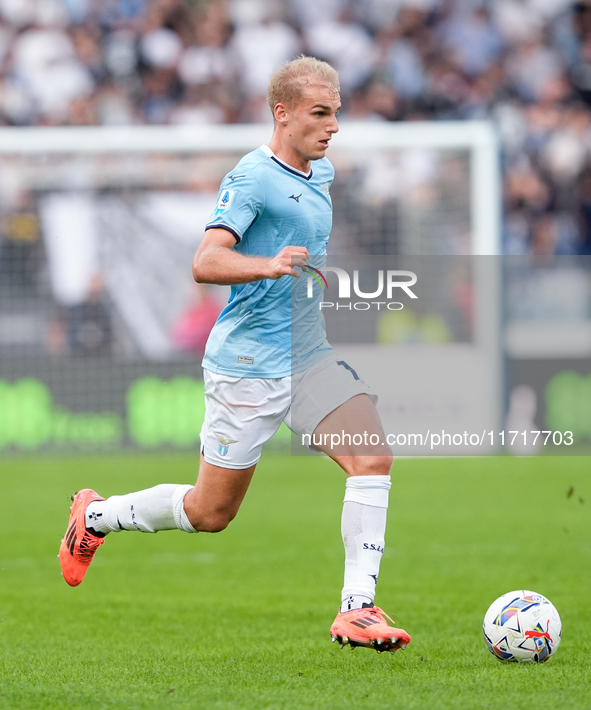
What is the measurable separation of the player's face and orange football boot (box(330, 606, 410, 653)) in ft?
6.17

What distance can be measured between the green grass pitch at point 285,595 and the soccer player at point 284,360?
1.88ft

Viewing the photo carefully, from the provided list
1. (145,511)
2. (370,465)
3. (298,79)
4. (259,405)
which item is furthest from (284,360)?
(298,79)

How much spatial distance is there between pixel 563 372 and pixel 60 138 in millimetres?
6472

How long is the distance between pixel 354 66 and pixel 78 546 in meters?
12.5

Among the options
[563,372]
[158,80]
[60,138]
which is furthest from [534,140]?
[60,138]

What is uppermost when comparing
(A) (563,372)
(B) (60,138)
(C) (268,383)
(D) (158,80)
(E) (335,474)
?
(D) (158,80)

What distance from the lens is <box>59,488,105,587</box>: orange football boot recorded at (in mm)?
5523

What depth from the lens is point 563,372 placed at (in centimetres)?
1365

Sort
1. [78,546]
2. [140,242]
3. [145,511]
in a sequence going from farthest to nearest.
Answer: [140,242] < [78,546] < [145,511]

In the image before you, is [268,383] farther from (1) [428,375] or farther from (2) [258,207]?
(1) [428,375]

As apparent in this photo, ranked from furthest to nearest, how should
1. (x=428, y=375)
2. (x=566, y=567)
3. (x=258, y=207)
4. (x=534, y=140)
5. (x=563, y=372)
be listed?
(x=534, y=140) → (x=563, y=372) → (x=428, y=375) → (x=566, y=567) → (x=258, y=207)

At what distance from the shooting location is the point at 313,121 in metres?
4.88

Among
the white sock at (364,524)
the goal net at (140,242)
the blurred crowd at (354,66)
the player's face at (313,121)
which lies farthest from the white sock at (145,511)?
the blurred crowd at (354,66)

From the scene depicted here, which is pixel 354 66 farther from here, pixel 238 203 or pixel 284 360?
pixel 238 203
